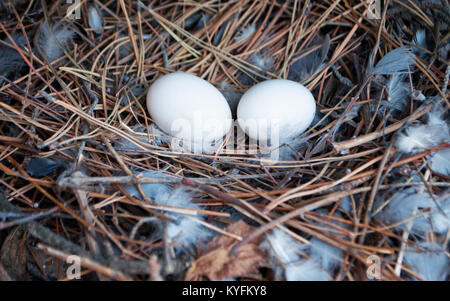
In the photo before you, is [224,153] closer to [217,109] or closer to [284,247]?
[217,109]

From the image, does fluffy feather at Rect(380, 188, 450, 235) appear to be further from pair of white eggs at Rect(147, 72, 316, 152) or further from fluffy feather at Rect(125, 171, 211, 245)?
fluffy feather at Rect(125, 171, 211, 245)

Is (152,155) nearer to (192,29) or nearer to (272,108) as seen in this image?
(272,108)

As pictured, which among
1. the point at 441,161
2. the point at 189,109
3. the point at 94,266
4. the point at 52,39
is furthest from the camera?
the point at 52,39

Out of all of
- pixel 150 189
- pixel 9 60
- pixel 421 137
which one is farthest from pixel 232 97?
pixel 9 60

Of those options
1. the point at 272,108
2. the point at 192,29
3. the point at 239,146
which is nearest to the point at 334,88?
the point at 272,108

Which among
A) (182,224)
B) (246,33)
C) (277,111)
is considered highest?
(246,33)

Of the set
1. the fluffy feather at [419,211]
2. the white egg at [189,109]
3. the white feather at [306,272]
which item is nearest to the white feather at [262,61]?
the white egg at [189,109]

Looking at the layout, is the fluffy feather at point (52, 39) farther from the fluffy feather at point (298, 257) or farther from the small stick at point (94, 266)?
the fluffy feather at point (298, 257)

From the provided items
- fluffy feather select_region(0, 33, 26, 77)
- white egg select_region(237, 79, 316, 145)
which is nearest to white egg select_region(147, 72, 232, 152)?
white egg select_region(237, 79, 316, 145)
